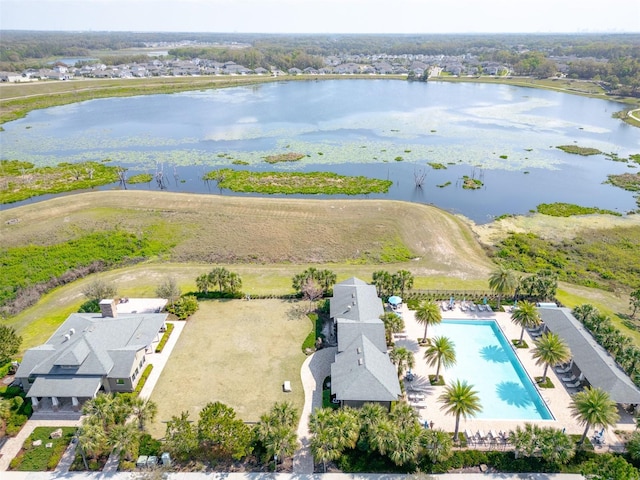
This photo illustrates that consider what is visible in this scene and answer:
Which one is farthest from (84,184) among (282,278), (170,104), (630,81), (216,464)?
(630,81)

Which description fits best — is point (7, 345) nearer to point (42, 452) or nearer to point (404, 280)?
point (42, 452)

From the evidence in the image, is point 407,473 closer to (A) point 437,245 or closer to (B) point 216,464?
(B) point 216,464

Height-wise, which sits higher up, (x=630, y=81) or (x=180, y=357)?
(x=630, y=81)

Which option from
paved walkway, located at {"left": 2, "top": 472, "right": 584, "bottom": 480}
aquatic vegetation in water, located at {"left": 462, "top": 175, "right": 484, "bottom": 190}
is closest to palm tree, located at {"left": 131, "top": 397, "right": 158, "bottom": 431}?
paved walkway, located at {"left": 2, "top": 472, "right": 584, "bottom": 480}

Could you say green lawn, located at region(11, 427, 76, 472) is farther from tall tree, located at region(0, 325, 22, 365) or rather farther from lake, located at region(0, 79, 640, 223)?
lake, located at region(0, 79, 640, 223)

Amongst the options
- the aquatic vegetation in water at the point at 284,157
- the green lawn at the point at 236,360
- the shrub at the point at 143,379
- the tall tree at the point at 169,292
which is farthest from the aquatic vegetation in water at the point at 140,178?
the shrub at the point at 143,379
